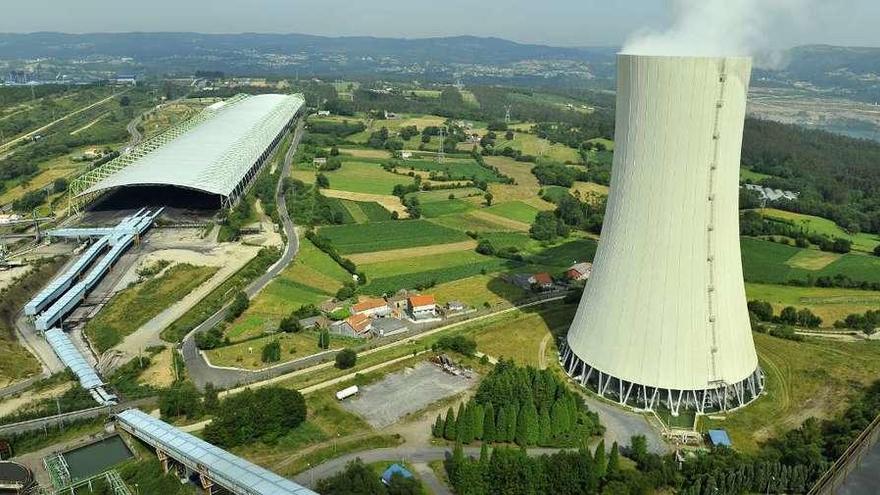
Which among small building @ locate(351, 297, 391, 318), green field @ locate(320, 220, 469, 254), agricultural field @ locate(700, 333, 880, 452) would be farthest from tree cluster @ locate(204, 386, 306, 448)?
green field @ locate(320, 220, 469, 254)

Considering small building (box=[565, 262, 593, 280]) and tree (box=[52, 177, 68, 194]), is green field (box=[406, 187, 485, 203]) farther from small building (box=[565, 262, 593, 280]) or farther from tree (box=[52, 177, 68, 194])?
tree (box=[52, 177, 68, 194])

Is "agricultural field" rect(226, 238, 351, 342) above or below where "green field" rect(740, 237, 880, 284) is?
below

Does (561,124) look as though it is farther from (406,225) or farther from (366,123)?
(406,225)

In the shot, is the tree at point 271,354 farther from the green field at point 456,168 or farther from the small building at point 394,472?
the green field at point 456,168

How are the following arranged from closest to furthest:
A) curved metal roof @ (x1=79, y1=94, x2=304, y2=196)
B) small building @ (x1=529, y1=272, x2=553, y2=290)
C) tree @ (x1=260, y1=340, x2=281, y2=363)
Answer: tree @ (x1=260, y1=340, x2=281, y2=363) < small building @ (x1=529, y1=272, x2=553, y2=290) < curved metal roof @ (x1=79, y1=94, x2=304, y2=196)

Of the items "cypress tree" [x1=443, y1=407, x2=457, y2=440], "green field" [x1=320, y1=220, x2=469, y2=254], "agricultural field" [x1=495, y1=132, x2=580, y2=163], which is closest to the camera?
"cypress tree" [x1=443, y1=407, x2=457, y2=440]

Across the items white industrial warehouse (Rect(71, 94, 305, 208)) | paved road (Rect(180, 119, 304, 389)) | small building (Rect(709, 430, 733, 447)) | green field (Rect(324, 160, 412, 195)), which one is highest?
white industrial warehouse (Rect(71, 94, 305, 208))

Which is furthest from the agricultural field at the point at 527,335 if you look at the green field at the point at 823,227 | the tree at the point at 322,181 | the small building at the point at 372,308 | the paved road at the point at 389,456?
the tree at the point at 322,181
